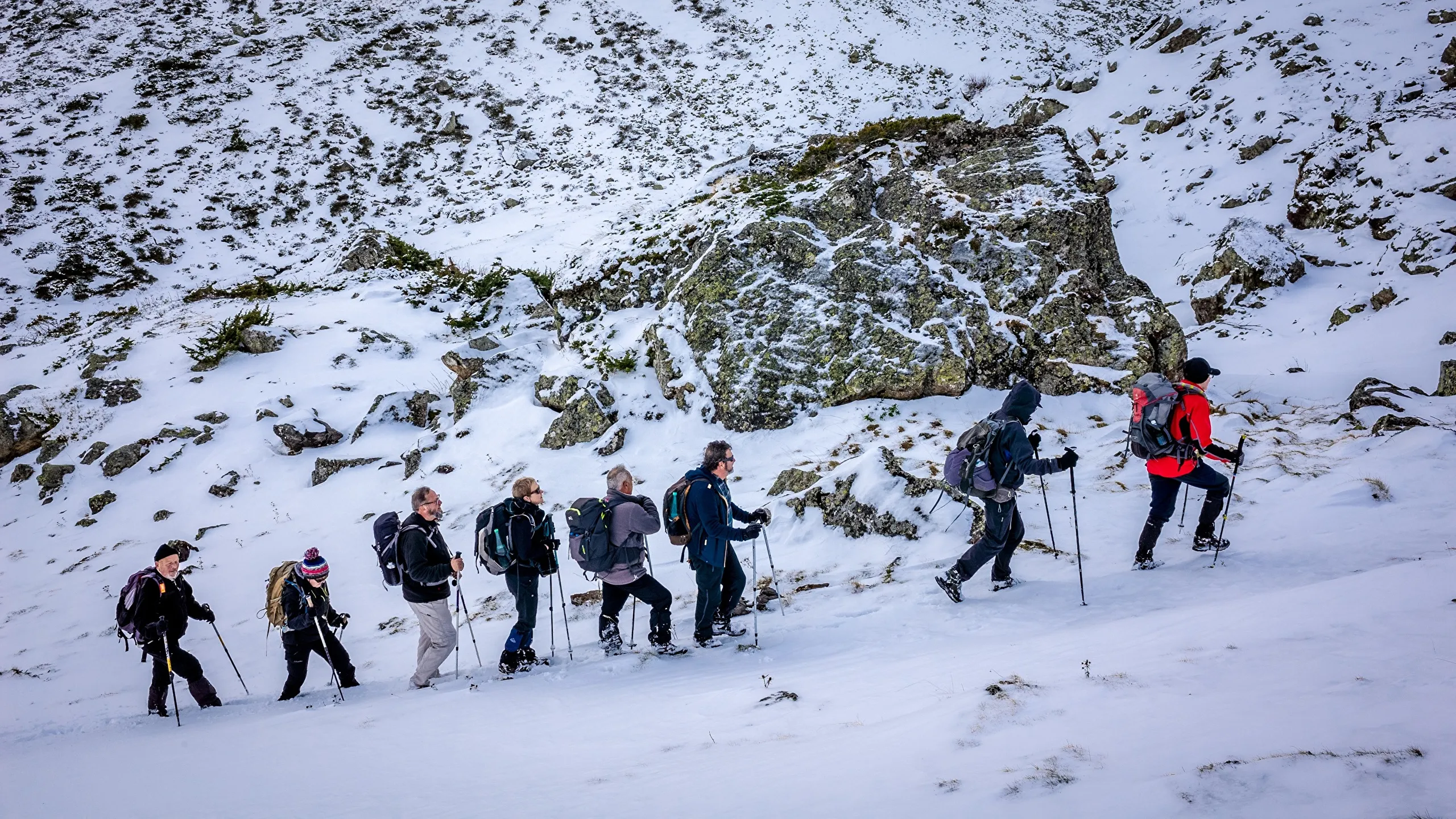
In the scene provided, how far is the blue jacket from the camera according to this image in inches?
242

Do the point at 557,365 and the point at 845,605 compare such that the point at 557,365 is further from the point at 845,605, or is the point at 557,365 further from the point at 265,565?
the point at 845,605

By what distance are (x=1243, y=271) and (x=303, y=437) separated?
21.7 meters

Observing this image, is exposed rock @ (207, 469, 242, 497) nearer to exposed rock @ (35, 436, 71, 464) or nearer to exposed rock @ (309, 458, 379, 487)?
exposed rock @ (309, 458, 379, 487)

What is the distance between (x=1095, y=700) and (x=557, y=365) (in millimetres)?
11546

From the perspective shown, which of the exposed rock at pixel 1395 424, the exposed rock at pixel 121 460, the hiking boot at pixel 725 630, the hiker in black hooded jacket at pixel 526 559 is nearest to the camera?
the hiker in black hooded jacket at pixel 526 559

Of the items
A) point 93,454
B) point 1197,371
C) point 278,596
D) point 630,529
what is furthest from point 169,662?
point 1197,371

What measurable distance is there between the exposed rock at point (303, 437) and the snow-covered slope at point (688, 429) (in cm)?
30

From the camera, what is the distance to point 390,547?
6.14m

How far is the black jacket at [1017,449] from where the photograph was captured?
20.1 feet

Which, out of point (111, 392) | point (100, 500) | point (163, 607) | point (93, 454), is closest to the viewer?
point (163, 607)

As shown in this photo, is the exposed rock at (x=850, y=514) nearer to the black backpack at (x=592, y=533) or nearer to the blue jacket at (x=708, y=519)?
the blue jacket at (x=708, y=519)

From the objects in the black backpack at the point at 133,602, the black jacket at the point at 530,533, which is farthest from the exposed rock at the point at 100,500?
the black jacket at the point at 530,533

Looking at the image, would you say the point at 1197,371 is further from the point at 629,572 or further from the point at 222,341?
the point at 222,341

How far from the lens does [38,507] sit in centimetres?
1307
